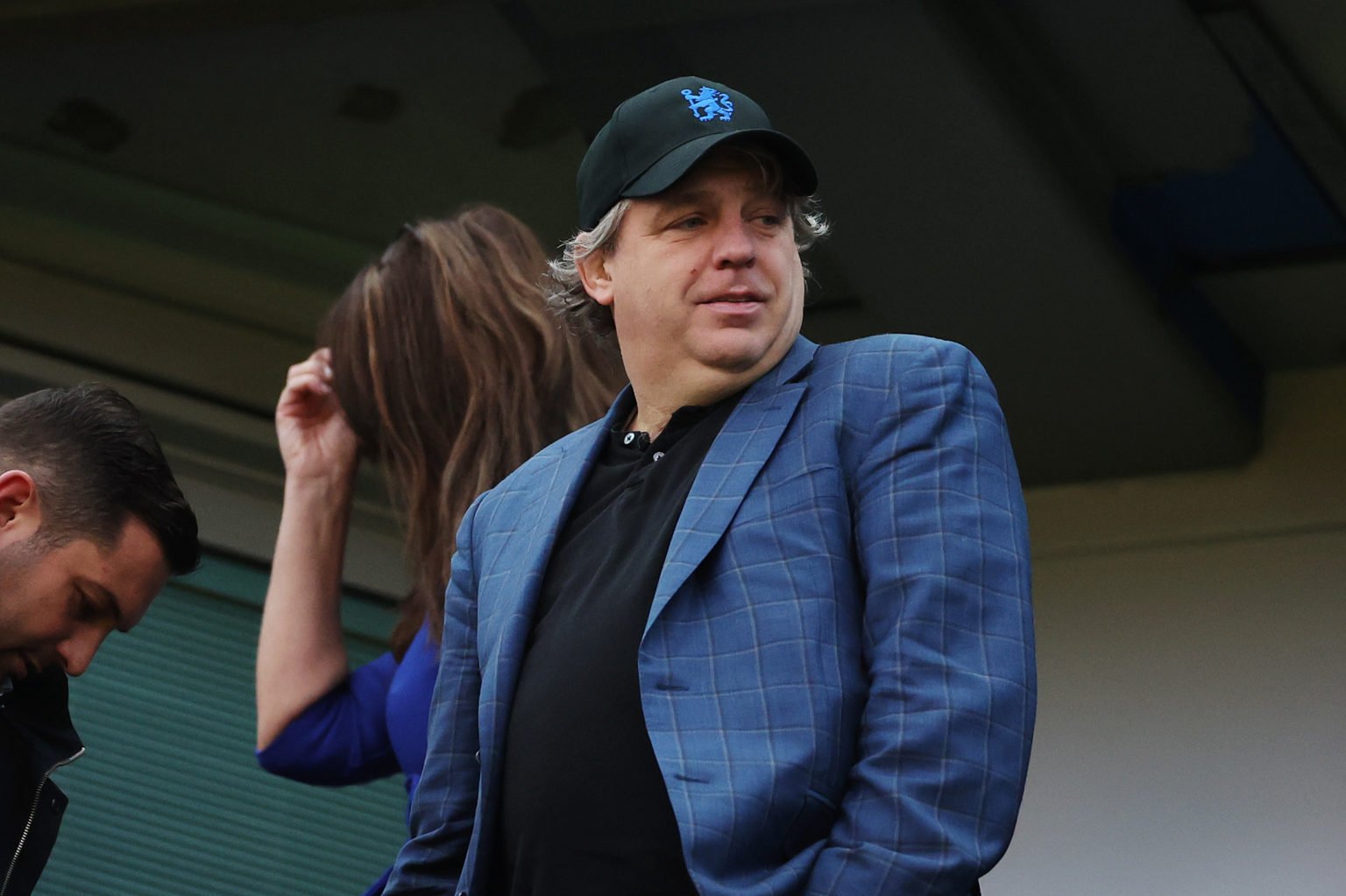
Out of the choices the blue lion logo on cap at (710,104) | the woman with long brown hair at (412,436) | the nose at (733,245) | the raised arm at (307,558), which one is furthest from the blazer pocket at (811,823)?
the raised arm at (307,558)

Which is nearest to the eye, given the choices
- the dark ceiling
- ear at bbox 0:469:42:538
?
ear at bbox 0:469:42:538

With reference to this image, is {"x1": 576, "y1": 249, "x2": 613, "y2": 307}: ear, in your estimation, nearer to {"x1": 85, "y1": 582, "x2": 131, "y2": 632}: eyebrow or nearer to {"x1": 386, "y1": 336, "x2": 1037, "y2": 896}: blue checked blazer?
{"x1": 386, "y1": 336, "x2": 1037, "y2": 896}: blue checked blazer

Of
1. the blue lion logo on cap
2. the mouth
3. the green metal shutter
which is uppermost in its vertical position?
the blue lion logo on cap

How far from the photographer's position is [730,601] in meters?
1.83

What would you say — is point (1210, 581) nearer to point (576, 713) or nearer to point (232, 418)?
point (232, 418)

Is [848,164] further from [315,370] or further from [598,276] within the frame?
[598,276]

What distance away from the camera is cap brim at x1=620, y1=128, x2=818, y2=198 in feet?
6.46

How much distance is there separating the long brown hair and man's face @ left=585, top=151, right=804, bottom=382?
0.77 metres

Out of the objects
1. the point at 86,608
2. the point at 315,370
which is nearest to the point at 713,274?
the point at 86,608

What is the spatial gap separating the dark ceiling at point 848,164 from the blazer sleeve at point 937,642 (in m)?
1.86

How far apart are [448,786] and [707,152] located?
2.32 feet

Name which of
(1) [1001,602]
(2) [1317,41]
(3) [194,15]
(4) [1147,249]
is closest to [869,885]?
(1) [1001,602]

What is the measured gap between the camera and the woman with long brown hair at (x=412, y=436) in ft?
9.33

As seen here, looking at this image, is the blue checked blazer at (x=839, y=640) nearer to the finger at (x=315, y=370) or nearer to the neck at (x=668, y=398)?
the neck at (x=668, y=398)
